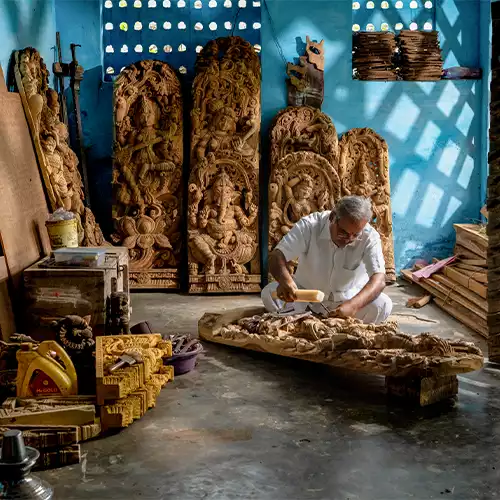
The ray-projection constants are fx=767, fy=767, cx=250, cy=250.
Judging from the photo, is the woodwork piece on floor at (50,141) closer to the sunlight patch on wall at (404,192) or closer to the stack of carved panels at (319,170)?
the stack of carved panels at (319,170)

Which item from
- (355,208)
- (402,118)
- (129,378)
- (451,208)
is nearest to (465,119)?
(402,118)

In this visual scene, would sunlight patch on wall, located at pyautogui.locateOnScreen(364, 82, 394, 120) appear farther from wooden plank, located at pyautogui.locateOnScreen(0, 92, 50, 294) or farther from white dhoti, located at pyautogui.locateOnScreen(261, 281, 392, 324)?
wooden plank, located at pyautogui.locateOnScreen(0, 92, 50, 294)

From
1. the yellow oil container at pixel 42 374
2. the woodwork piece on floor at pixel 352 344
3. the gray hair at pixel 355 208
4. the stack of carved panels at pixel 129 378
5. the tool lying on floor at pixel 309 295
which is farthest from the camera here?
the gray hair at pixel 355 208

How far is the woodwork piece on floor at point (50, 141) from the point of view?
8.20 meters

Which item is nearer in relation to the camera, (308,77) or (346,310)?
(346,310)

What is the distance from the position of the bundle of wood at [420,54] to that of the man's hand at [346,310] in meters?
4.65

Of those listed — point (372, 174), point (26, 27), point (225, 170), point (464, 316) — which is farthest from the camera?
point (372, 174)

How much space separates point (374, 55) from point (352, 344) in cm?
538

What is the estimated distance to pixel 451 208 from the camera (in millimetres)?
10500

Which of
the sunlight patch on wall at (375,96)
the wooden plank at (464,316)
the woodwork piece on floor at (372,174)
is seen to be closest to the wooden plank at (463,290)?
the wooden plank at (464,316)

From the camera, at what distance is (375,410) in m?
5.37

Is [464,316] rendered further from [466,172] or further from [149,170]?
[149,170]

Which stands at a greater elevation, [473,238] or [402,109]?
[402,109]

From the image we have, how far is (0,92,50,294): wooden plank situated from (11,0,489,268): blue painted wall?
210 centimetres
